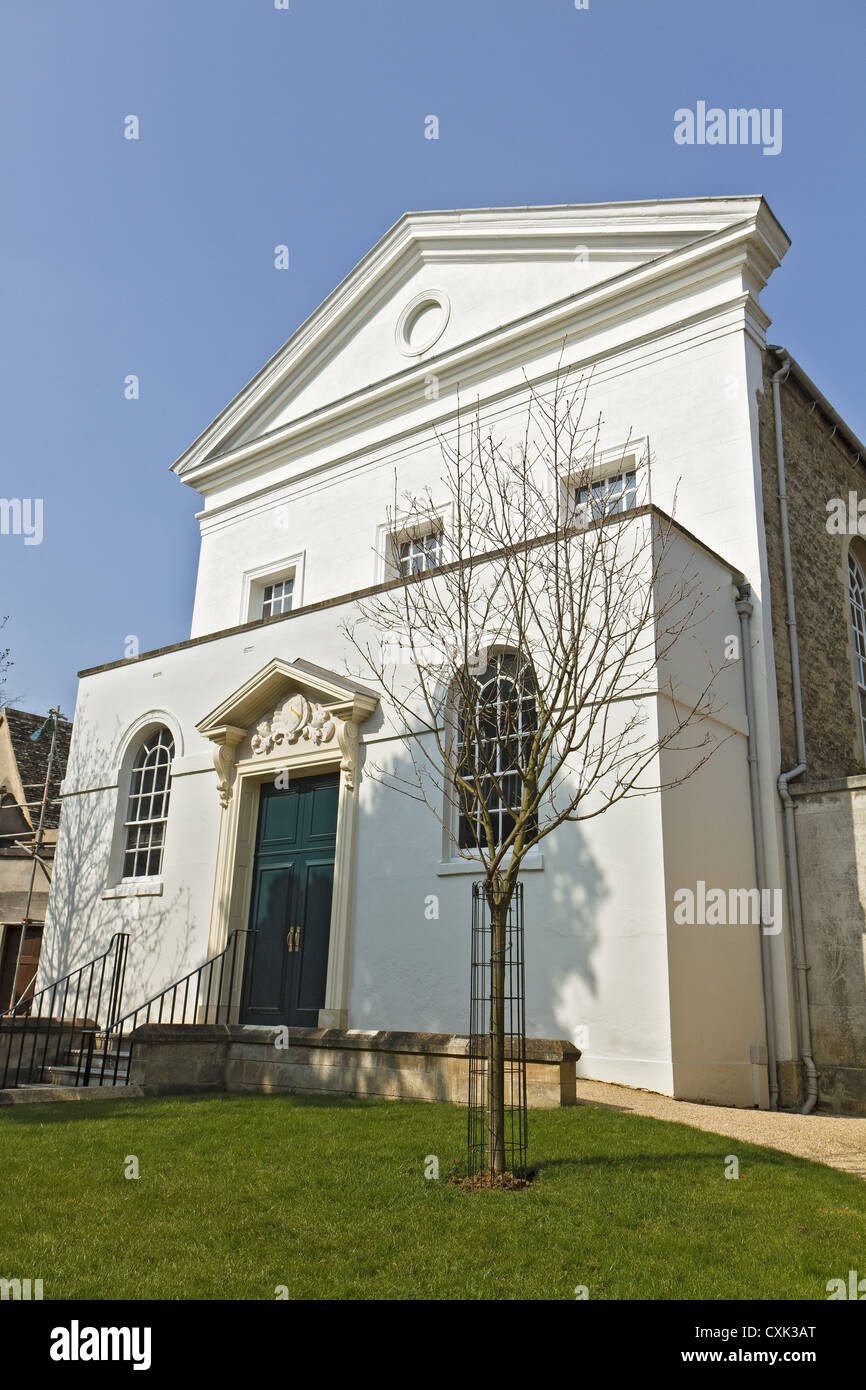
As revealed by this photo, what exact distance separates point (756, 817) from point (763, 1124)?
4.17 meters

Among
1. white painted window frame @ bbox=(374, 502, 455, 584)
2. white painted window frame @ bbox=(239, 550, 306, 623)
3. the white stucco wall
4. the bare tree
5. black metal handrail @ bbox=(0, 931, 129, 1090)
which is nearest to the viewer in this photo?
the bare tree

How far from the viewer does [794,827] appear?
39.5 feet

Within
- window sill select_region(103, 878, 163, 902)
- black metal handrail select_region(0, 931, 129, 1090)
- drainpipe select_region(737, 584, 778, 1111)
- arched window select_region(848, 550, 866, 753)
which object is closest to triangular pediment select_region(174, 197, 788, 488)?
drainpipe select_region(737, 584, 778, 1111)

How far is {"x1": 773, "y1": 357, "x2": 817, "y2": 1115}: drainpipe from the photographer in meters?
11.4

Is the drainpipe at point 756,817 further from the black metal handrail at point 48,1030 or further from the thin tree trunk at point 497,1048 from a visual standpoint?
the black metal handrail at point 48,1030

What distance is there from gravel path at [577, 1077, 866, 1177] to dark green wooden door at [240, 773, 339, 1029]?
4180mm

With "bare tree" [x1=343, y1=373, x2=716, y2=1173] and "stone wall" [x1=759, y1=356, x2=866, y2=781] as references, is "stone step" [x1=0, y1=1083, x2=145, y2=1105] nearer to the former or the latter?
"bare tree" [x1=343, y1=373, x2=716, y2=1173]

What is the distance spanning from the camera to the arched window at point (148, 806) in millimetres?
15570

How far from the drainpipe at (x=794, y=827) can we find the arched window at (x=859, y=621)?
9.53ft

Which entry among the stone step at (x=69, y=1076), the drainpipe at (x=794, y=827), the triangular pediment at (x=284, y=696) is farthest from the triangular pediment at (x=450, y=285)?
the stone step at (x=69, y=1076)

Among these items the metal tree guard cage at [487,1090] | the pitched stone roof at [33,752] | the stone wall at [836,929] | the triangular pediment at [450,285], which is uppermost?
the triangular pediment at [450,285]

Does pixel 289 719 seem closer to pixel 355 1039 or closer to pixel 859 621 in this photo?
pixel 355 1039

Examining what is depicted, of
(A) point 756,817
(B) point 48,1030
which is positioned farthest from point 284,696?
(A) point 756,817
